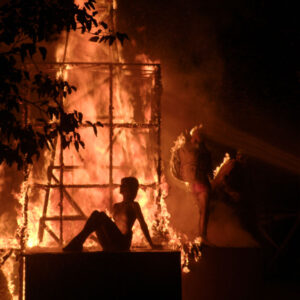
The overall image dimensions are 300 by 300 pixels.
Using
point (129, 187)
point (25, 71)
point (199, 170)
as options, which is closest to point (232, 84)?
point (199, 170)

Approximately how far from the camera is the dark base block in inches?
280

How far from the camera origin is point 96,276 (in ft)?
23.5

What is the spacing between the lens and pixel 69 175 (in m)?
10.6

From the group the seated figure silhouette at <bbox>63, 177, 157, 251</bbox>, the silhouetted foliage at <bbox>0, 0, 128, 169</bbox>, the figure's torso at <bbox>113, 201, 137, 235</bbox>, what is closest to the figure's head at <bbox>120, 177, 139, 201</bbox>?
the seated figure silhouette at <bbox>63, 177, 157, 251</bbox>

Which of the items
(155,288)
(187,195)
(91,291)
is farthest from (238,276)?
(187,195)

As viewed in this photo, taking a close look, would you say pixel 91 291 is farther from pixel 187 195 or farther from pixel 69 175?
pixel 187 195

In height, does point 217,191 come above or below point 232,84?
below

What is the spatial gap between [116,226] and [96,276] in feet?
2.67

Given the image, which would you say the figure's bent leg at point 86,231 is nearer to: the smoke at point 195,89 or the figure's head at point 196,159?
the figure's head at point 196,159

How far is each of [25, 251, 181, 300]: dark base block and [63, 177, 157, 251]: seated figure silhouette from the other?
0.29 m

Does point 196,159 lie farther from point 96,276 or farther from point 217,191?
point 96,276

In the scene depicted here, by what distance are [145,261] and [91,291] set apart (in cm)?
91

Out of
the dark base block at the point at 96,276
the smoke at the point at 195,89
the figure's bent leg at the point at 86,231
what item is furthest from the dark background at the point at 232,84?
the dark base block at the point at 96,276

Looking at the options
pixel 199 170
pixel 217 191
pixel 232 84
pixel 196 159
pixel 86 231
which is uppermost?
pixel 232 84
